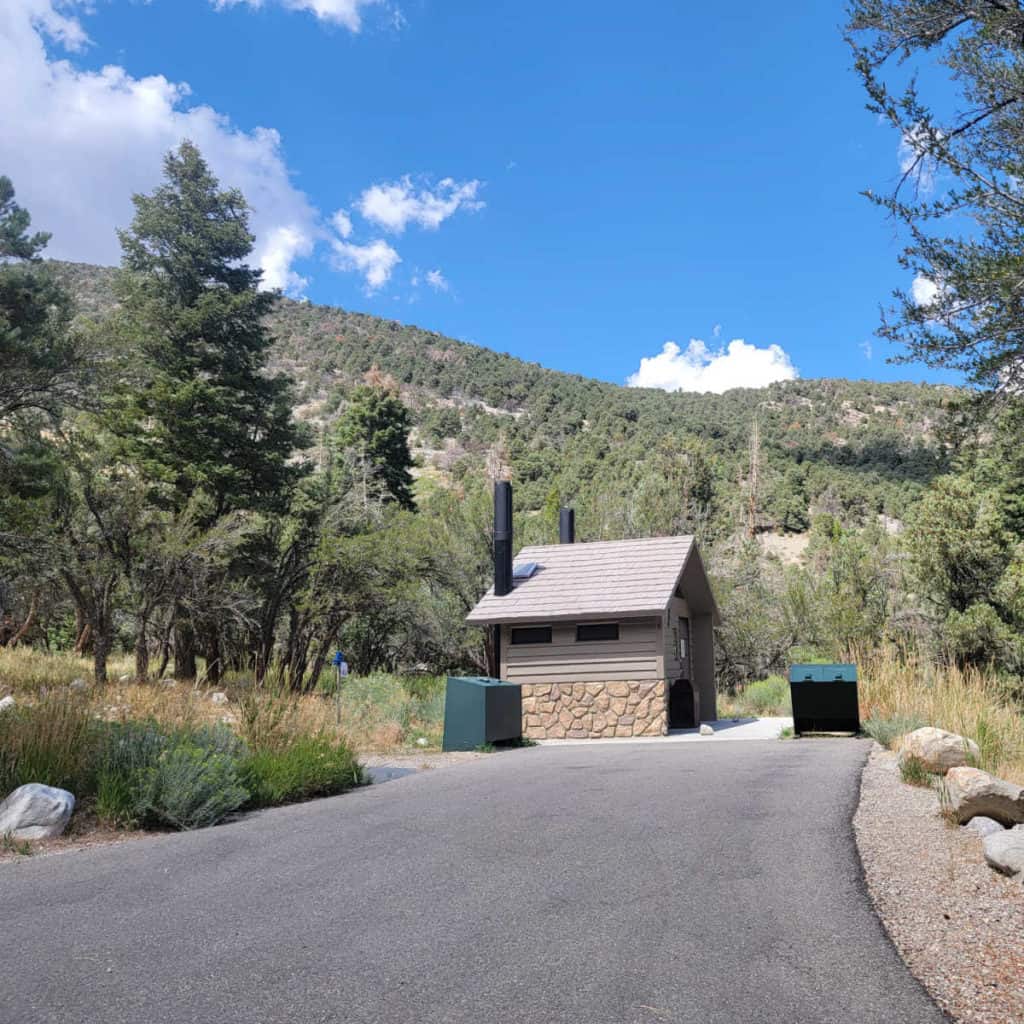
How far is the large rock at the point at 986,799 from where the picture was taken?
6164 millimetres

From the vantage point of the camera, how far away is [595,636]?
1798cm

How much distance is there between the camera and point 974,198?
20.3 ft

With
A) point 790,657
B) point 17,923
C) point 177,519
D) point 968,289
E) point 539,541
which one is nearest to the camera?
point 17,923

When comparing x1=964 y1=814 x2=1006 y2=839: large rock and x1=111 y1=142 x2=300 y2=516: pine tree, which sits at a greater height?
x1=111 y1=142 x2=300 y2=516: pine tree

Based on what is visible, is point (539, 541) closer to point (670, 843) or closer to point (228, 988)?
point (670, 843)

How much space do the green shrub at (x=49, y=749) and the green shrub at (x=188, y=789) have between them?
0.68 meters

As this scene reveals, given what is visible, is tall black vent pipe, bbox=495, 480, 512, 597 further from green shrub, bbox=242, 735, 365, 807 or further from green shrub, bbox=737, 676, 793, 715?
green shrub, bbox=242, 735, 365, 807


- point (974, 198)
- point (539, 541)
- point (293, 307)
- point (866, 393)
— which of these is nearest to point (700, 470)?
point (539, 541)

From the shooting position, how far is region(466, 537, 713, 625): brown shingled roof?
57.6 feet

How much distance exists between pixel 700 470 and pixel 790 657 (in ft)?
33.3

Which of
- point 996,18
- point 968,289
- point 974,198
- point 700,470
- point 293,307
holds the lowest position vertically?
point 968,289

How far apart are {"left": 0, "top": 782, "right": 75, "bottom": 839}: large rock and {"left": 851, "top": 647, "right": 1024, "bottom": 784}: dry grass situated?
8.23m

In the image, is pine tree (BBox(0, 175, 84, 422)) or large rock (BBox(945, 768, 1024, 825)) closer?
large rock (BBox(945, 768, 1024, 825))

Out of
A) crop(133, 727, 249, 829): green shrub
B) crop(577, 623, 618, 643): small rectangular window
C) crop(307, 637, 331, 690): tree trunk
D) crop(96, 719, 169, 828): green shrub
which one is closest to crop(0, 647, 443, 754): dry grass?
crop(96, 719, 169, 828): green shrub
